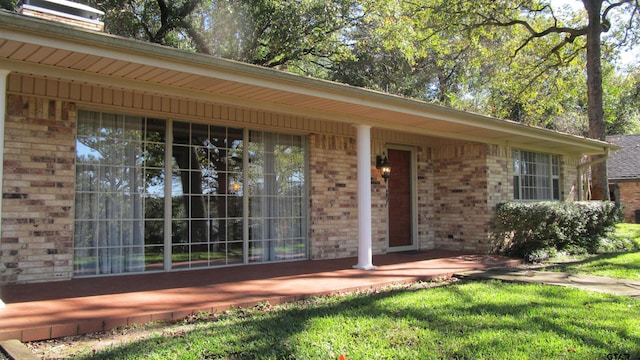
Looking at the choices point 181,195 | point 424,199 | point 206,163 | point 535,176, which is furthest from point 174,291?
point 535,176

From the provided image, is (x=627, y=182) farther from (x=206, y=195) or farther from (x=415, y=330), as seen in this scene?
(x=415, y=330)

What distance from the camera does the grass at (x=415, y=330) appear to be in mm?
3725

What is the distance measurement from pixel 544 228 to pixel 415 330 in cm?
646

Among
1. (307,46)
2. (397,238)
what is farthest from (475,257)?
(307,46)

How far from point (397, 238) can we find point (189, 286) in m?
5.60

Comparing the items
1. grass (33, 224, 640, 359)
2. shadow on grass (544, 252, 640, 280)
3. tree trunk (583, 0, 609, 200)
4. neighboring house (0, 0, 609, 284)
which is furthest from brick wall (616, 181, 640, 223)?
grass (33, 224, 640, 359)

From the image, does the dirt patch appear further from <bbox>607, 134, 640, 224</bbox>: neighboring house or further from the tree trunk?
<bbox>607, 134, 640, 224</bbox>: neighboring house

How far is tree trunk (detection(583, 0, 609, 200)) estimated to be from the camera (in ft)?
41.7

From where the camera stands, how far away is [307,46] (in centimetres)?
1622

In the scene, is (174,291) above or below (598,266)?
above

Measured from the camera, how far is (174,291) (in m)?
5.62

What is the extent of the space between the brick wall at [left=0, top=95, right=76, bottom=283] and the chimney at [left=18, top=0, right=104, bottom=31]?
124 cm

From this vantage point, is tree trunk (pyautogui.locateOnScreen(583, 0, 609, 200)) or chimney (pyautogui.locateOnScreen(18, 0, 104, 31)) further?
tree trunk (pyautogui.locateOnScreen(583, 0, 609, 200))

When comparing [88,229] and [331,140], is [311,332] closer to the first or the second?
[88,229]
